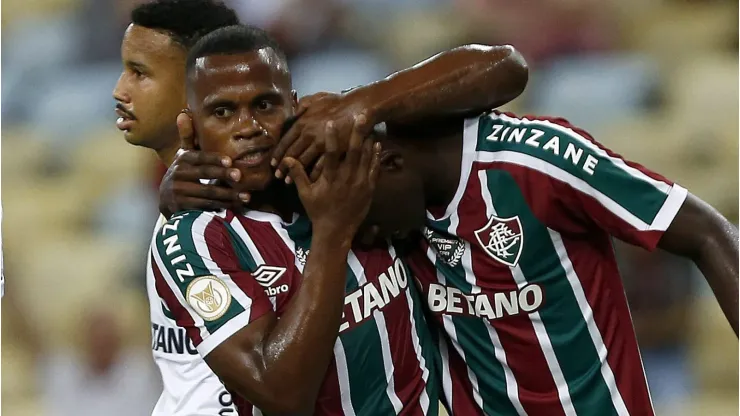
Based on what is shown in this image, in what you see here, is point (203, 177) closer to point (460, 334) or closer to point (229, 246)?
point (229, 246)

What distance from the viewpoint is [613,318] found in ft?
4.49

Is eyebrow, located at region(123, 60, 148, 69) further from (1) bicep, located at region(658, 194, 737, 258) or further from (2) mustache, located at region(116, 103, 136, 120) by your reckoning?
(1) bicep, located at region(658, 194, 737, 258)

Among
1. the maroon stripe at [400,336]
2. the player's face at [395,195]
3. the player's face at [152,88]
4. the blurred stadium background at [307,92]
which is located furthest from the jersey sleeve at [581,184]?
the blurred stadium background at [307,92]

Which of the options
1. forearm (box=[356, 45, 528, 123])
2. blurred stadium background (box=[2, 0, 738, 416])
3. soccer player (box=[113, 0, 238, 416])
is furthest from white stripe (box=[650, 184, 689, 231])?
blurred stadium background (box=[2, 0, 738, 416])

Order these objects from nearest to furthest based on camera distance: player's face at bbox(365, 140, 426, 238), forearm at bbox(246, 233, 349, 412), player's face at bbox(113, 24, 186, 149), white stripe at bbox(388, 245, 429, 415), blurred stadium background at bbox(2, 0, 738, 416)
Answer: forearm at bbox(246, 233, 349, 412), player's face at bbox(365, 140, 426, 238), white stripe at bbox(388, 245, 429, 415), player's face at bbox(113, 24, 186, 149), blurred stadium background at bbox(2, 0, 738, 416)

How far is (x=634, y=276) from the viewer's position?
2.68 m

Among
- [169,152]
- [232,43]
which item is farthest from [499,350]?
[169,152]

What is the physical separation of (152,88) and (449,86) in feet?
2.79

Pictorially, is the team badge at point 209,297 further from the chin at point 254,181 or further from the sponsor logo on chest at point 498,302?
the sponsor logo on chest at point 498,302

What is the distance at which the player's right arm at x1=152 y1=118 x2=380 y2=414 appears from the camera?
1.16 m

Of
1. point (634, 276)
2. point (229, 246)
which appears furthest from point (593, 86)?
point (229, 246)

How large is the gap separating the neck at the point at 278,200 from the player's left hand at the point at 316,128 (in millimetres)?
85

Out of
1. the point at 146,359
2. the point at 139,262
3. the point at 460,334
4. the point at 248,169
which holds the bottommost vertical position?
the point at 146,359

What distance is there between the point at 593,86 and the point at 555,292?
1.69m
